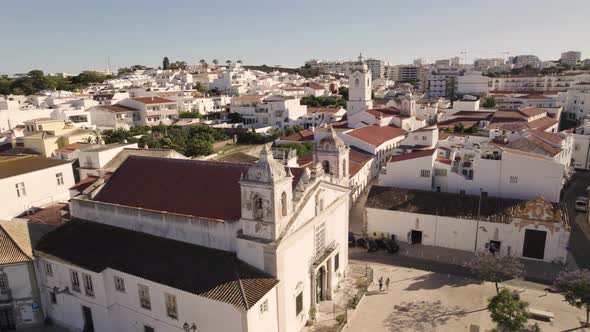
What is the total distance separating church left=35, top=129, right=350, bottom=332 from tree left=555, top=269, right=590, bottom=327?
12.8m

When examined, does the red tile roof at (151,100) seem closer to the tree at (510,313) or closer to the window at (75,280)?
the window at (75,280)

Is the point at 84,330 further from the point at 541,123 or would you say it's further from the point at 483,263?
the point at 541,123

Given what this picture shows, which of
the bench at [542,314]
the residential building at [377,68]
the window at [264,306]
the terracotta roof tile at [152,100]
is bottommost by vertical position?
the bench at [542,314]

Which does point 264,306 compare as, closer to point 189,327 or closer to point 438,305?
point 189,327

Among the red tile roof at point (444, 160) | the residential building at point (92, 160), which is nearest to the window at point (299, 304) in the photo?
the red tile roof at point (444, 160)

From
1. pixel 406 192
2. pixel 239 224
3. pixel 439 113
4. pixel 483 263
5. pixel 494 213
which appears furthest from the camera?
pixel 439 113

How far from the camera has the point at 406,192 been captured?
115ft

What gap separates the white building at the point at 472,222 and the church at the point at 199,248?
8291 mm

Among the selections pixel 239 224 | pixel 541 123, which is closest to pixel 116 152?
pixel 239 224

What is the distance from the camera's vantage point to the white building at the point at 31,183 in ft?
107

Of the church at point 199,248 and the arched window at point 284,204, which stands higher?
the arched window at point 284,204

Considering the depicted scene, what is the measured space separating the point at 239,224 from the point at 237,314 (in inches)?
170

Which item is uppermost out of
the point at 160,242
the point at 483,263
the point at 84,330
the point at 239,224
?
the point at 239,224

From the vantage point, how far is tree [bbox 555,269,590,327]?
71.2 feet
